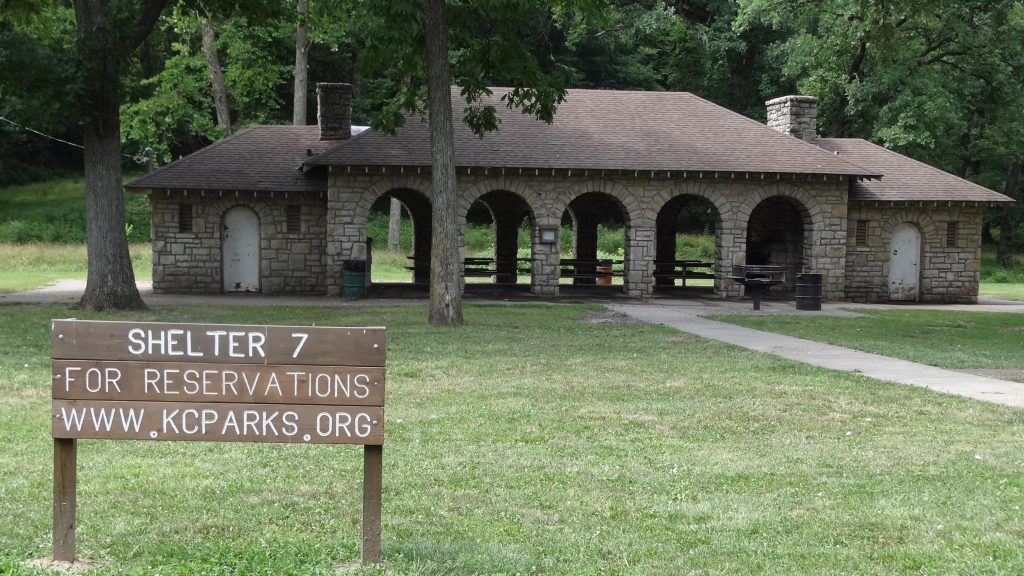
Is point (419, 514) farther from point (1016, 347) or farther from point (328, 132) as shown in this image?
point (328, 132)

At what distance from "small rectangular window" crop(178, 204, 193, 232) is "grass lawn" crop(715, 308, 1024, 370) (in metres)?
13.5

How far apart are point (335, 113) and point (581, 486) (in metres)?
23.2

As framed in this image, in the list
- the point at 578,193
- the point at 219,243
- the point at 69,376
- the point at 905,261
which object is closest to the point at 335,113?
the point at 219,243

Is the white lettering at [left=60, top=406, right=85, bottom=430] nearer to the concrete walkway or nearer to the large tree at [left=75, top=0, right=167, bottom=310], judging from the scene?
the concrete walkway

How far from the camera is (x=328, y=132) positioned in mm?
28875

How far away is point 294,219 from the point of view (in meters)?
26.8

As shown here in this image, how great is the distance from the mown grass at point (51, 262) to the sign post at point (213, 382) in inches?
1163

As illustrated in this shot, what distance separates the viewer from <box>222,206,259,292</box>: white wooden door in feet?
87.1

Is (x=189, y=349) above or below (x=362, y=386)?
above

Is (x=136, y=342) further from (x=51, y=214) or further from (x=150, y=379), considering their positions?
(x=51, y=214)

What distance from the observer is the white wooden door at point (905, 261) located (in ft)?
92.2

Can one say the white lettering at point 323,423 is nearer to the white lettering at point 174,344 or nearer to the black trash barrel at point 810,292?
the white lettering at point 174,344

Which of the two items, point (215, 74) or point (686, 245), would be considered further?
point (686, 245)

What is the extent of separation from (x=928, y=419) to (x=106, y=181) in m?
16.4
